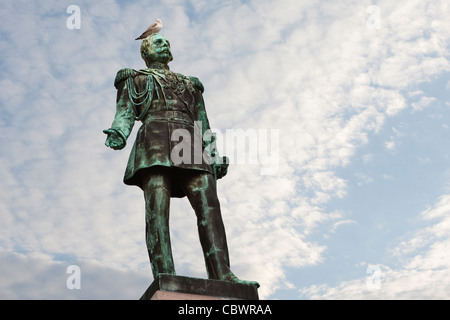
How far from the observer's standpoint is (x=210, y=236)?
9305 millimetres

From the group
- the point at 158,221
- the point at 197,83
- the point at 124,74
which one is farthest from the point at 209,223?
the point at 124,74

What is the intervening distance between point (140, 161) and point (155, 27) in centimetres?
250

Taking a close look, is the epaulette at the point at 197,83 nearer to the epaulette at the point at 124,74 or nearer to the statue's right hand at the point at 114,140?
the epaulette at the point at 124,74

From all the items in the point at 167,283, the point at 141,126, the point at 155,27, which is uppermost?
the point at 155,27

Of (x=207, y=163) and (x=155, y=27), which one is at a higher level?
(x=155, y=27)

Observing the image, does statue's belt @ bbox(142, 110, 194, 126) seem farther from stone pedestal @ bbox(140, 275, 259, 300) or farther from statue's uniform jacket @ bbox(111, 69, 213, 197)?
stone pedestal @ bbox(140, 275, 259, 300)

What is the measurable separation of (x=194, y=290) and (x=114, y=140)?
246 cm

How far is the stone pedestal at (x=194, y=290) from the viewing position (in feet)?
27.2

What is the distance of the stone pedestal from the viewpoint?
8.29 meters
